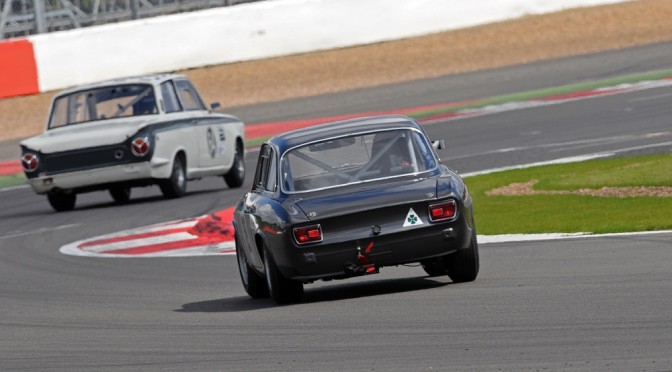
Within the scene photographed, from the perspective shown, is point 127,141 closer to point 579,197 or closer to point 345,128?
point 579,197

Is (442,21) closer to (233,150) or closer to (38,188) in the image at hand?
(233,150)

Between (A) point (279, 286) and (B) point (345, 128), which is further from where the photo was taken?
(B) point (345, 128)

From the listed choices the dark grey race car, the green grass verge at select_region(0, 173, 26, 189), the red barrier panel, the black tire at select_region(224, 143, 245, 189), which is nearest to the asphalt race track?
the dark grey race car

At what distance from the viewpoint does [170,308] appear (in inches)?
459

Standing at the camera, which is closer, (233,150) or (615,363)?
(615,363)

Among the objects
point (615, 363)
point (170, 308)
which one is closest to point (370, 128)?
point (170, 308)

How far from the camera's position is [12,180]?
2548 centimetres

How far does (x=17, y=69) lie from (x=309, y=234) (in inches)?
801

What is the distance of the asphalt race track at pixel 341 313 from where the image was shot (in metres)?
8.18

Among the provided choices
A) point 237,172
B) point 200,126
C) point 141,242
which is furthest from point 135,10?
point 141,242

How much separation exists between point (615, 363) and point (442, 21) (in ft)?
80.8

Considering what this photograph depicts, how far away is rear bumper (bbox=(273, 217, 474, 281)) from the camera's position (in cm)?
1040

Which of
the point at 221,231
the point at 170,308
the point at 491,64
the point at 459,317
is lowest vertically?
the point at 491,64

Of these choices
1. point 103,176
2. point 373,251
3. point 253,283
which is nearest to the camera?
point 373,251
